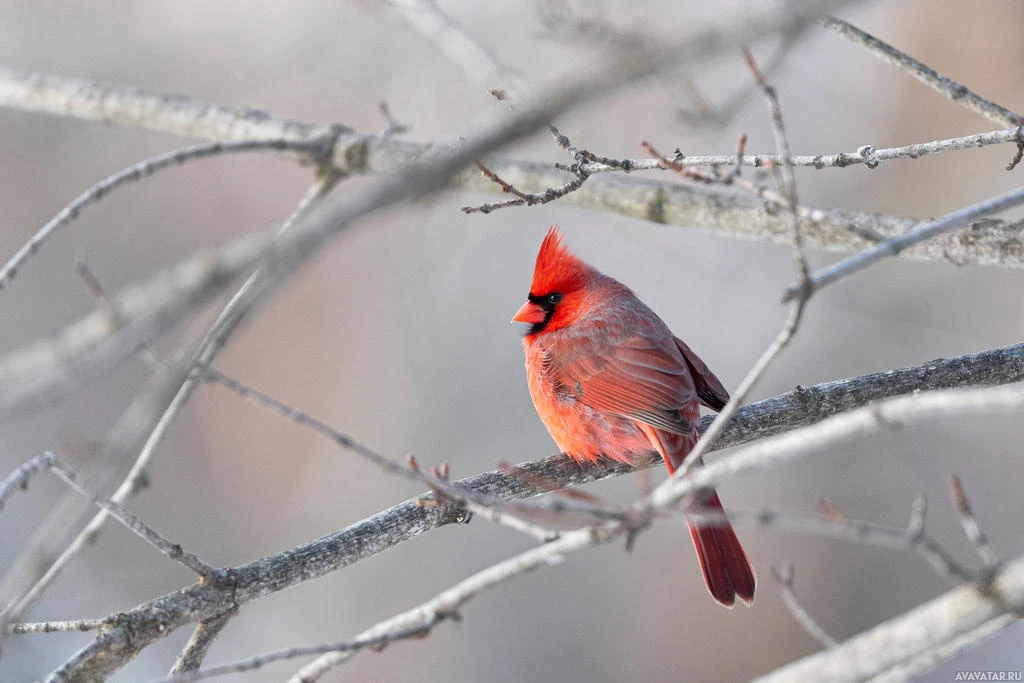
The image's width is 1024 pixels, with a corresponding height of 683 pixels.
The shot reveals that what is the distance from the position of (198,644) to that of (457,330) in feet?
13.8

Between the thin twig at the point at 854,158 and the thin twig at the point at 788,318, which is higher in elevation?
the thin twig at the point at 854,158

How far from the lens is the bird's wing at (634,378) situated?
10.4 ft

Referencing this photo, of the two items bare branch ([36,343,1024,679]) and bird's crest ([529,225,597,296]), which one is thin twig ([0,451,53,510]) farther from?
bird's crest ([529,225,597,296])

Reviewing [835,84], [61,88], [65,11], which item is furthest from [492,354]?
[65,11]

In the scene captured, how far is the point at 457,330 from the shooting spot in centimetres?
629

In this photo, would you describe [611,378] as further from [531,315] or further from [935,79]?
[935,79]

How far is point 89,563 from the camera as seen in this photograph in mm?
5617

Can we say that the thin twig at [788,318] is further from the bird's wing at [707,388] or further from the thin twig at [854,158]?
the bird's wing at [707,388]

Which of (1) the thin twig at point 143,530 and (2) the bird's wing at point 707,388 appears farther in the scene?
(2) the bird's wing at point 707,388

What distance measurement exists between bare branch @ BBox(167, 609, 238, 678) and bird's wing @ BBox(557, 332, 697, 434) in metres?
1.48

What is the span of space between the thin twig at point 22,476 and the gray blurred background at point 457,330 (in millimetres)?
3161

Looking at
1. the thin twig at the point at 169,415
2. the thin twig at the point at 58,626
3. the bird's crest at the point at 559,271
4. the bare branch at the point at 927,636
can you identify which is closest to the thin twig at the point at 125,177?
the thin twig at the point at 169,415

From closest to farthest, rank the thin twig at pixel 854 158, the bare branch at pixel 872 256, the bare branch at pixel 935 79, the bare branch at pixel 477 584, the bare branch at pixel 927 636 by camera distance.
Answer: the bare branch at pixel 927 636 → the bare branch at pixel 872 256 → the bare branch at pixel 477 584 → the thin twig at pixel 854 158 → the bare branch at pixel 935 79

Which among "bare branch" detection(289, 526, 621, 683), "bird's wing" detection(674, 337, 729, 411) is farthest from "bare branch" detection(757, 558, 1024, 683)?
"bird's wing" detection(674, 337, 729, 411)
